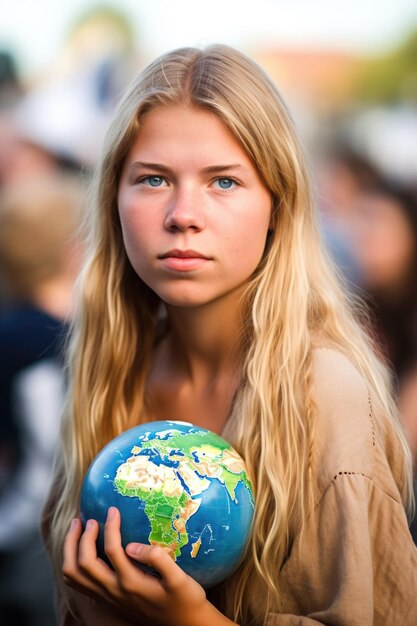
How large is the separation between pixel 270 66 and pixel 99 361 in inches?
744

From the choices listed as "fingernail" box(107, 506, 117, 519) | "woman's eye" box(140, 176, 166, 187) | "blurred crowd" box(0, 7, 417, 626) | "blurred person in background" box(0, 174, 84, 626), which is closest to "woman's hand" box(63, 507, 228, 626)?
"fingernail" box(107, 506, 117, 519)

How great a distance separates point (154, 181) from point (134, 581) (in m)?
1.13

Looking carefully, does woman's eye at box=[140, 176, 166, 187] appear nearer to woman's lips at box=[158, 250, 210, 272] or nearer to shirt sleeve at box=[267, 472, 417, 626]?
woman's lips at box=[158, 250, 210, 272]

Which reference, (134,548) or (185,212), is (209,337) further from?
(134,548)

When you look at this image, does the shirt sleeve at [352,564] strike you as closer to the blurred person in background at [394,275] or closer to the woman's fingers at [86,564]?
the woman's fingers at [86,564]

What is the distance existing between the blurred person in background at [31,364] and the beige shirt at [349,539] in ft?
6.87

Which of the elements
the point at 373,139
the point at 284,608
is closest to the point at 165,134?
the point at 284,608

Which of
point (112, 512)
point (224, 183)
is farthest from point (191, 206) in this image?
point (112, 512)

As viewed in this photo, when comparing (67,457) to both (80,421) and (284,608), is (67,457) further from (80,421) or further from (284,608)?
(284,608)

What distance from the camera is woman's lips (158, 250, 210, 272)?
2914mm

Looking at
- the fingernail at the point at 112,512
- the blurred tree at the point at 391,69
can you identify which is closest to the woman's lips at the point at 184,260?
the fingernail at the point at 112,512

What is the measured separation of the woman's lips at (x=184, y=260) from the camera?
291cm

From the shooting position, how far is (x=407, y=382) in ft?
19.6

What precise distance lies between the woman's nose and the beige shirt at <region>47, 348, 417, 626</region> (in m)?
0.58
